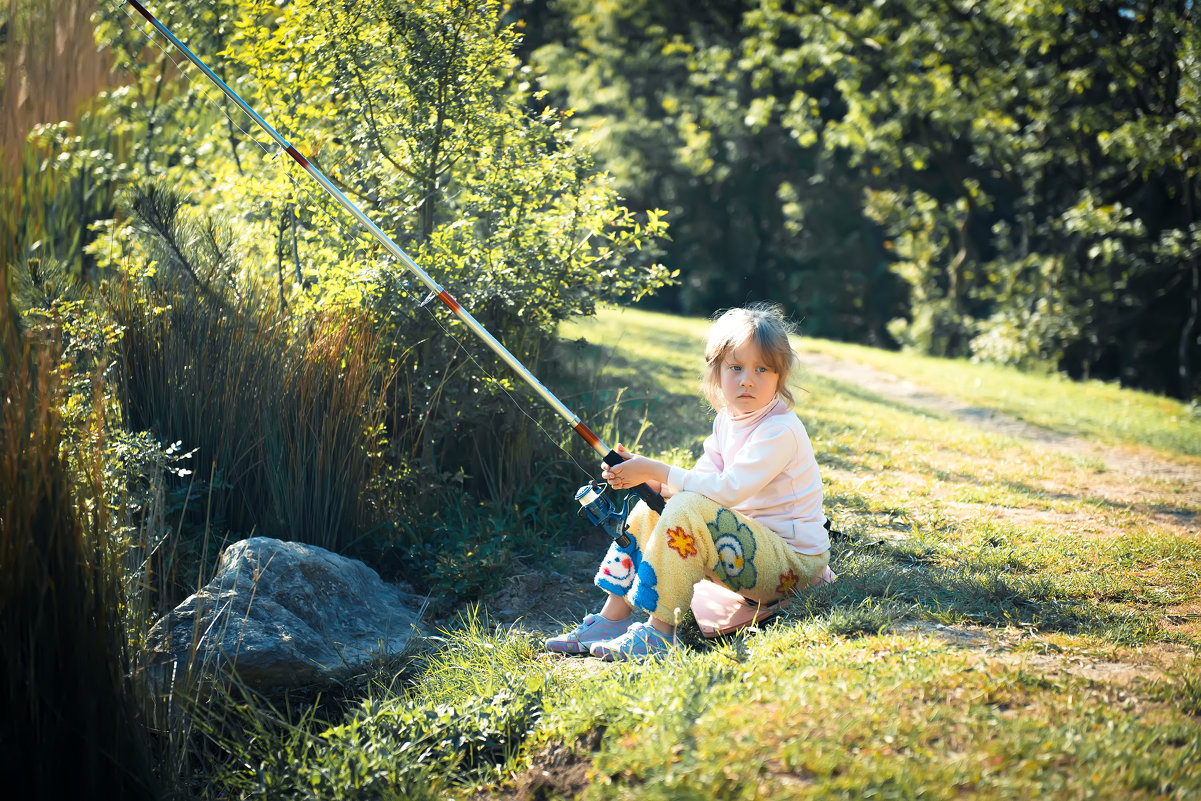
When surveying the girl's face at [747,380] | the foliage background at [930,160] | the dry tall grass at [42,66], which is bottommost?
the girl's face at [747,380]

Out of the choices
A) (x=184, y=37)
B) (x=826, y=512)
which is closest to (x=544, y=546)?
(x=826, y=512)

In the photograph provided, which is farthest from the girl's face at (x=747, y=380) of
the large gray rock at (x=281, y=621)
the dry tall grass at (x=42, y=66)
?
the dry tall grass at (x=42, y=66)

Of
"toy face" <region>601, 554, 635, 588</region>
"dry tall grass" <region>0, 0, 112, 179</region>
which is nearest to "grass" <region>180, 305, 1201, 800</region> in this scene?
"toy face" <region>601, 554, 635, 588</region>

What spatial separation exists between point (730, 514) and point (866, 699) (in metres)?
0.89

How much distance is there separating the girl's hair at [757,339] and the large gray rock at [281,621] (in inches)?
61.4

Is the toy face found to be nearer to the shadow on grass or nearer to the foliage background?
the shadow on grass

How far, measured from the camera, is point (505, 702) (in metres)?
3.18

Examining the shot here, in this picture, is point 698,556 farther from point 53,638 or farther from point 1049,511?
point 1049,511

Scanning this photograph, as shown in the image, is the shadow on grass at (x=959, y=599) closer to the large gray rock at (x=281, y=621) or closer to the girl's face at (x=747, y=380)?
the girl's face at (x=747, y=380)

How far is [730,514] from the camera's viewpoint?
3.42 m

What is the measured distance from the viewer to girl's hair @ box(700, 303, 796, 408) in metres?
3.58

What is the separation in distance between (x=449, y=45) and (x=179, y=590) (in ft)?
9.42

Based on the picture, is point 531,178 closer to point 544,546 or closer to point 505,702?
point 544,546

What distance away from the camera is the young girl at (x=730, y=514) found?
3402mm
